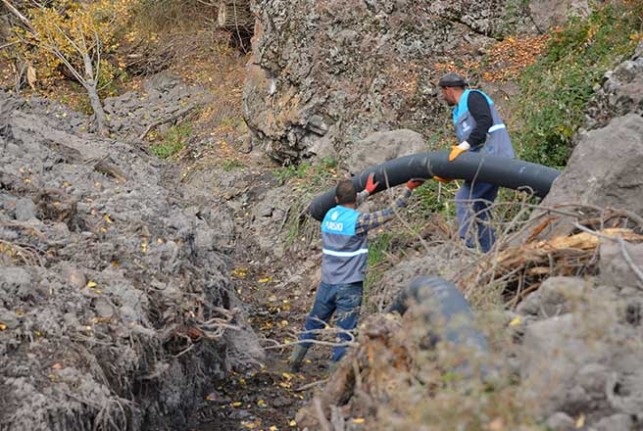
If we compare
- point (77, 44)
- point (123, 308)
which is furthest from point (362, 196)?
point (77, 44)

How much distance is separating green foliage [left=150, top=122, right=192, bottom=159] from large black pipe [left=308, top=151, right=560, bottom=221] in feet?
24.1

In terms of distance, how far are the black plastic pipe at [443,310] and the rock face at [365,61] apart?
6255 mm

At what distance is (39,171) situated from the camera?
9.43m

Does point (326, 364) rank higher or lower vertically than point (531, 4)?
lower

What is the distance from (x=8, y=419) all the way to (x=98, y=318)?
127 centimetres

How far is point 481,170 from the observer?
7594 mm

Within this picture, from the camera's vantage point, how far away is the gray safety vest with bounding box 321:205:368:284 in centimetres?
771

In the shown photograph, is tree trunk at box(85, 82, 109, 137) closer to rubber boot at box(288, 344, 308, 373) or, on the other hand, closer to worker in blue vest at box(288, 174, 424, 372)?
rubber boot at box(288, 344, 308, 373)

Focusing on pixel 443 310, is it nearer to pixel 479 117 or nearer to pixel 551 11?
pixel 479 117

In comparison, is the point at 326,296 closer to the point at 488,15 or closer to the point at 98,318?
the point at 98,318

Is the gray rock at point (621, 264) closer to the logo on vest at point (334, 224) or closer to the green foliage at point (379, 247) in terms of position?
the logo on vest at point (334, 224)

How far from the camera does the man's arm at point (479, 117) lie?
25.7ft

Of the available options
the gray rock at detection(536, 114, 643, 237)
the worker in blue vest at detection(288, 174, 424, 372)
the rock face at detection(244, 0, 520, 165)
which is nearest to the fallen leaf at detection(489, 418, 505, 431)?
the gray rock at detection(536, 114, 643, 237)

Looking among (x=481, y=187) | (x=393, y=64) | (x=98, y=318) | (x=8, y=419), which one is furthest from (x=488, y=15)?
(x=8, y=419)
